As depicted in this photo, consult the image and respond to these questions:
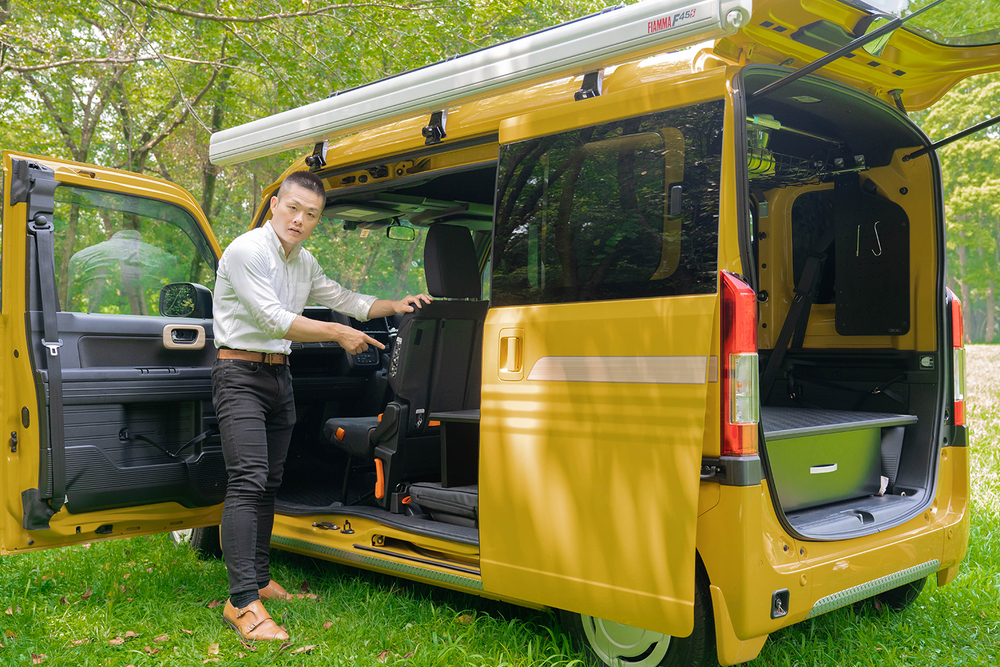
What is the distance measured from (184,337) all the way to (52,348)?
0.66 metres

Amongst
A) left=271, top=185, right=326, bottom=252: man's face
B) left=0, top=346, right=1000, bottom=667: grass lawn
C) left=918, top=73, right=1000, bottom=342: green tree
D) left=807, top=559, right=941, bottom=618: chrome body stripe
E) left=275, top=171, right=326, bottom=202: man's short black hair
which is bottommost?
left=0, top=346, right=1000, bottom=667: grass lawn

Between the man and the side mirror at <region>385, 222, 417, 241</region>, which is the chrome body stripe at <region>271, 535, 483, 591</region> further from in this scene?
the side mirror at <region>385, 222, 417, 241</region>

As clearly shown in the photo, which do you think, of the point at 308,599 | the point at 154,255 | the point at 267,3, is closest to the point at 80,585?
the point at 308,599

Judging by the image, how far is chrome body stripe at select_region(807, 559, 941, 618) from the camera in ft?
8.68

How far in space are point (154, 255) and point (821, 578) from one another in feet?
11.3

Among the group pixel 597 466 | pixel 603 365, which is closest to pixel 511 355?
pixel 603 365

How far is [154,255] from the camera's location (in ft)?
13.7

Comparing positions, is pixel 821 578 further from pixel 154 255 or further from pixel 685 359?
pixel 154 255

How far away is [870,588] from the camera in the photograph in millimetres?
2834

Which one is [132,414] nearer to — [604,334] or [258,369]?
[258,369]

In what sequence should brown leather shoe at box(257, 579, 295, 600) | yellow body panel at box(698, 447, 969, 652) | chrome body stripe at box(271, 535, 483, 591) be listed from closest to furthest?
1. yellow body panel at box(698, 447, 969, 652)
2. chrome body stripe at box(271, 535, 483, 591)
3. brown leather shoe at box(257, 579, 295, 600)

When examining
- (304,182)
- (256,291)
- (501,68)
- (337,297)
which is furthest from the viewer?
(337,297)

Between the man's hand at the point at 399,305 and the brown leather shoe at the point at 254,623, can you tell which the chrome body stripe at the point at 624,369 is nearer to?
the man's hand at the point at 399,305

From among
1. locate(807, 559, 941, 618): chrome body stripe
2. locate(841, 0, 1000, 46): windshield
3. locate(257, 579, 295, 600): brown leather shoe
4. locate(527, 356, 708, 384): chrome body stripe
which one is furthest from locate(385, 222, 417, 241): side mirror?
locate(807, 559, 941, 618): chrome body stripe
